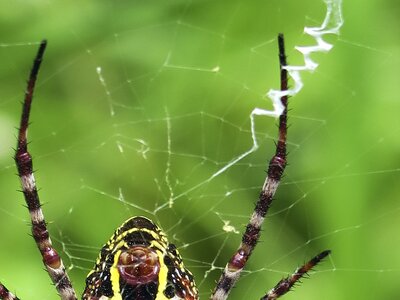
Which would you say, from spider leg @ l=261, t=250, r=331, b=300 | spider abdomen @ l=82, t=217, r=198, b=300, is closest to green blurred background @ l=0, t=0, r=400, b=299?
spider leg @ l=261, t=250, r=331, b=300

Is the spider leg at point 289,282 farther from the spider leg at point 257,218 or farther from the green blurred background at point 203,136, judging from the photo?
the green blurred background at point 203,136

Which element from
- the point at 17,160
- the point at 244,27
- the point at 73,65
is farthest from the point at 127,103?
the point at 17,160

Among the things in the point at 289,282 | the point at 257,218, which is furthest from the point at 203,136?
the point at 289,282

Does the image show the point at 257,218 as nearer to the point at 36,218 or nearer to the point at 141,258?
the point at 141,258

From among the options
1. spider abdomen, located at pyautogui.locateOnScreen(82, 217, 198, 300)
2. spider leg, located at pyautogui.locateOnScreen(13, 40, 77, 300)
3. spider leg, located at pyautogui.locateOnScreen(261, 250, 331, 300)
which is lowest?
spider leg, located at pyautogui.locateOnScreen(261, 250, 331, 300)

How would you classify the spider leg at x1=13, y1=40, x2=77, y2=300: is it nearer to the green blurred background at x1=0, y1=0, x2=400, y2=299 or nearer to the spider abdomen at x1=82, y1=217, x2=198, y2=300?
the spider abdomen at x1=82, y1=217, x2=198, y2=300

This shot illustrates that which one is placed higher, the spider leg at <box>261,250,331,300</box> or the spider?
the spider

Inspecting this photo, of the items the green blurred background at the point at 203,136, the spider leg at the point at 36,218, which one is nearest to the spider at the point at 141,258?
the spider leg at the point at 36,218

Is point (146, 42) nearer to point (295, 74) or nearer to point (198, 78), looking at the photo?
point (198, 78)
